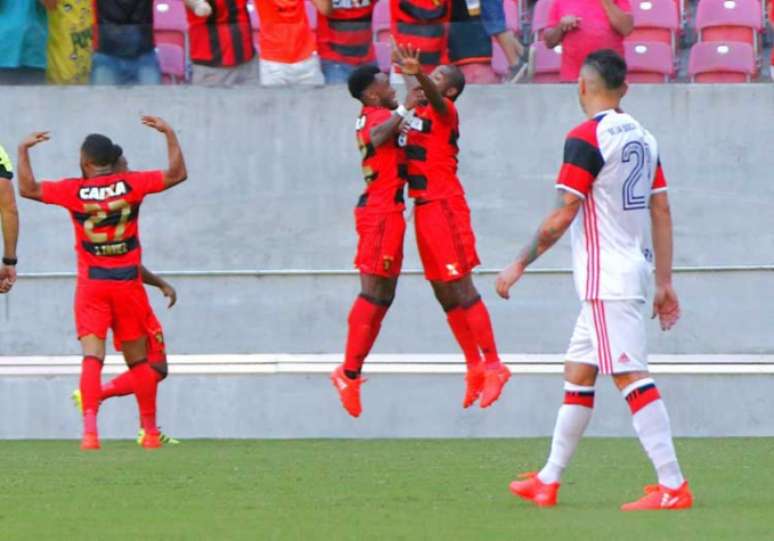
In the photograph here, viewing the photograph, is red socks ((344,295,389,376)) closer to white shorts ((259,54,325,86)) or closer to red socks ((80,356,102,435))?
red socks ((80,356,102,435))

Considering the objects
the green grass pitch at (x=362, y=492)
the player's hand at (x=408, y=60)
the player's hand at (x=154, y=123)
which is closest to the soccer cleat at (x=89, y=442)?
the green grass pitch at (x=362, y=492)

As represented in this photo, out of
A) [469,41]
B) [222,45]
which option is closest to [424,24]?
[469,41]

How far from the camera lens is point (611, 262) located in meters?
7.61

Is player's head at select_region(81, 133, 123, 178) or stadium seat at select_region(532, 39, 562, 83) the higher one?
player's head at select_region(81, 133, 123, 178)

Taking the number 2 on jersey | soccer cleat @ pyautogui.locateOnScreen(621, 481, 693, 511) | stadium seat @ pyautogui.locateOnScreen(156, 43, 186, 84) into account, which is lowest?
soccer cleat @ pyautogui.locateOnScreen(621, 481, 693, 511)

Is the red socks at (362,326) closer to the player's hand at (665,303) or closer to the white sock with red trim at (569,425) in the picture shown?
the white sock with red trim at (569,425)

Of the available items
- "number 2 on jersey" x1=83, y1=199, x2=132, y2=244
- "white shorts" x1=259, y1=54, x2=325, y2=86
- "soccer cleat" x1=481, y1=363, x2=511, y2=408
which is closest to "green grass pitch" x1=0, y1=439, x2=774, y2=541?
"soccer cleat" x1=481, y1=363, x2=511, y2=408

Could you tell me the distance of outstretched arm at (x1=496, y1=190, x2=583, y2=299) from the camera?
7422 millimetres

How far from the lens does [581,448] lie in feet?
36.0

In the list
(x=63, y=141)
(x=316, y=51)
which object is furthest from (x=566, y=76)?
(x=63, y=141)

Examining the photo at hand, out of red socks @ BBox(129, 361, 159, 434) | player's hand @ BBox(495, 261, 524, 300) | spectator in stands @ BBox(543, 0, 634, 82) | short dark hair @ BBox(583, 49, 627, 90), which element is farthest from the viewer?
spectator in stands @ BBox(543, 0, 634, 82)

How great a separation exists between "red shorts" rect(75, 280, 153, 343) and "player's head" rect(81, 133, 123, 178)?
0.69 m

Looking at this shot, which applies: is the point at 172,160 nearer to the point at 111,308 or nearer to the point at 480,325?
the point at 111,308

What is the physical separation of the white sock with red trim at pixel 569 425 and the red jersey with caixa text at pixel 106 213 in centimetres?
407
